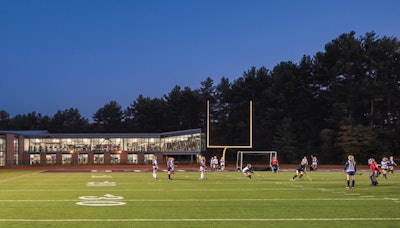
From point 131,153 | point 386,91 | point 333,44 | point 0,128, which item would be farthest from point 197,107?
point 0,128

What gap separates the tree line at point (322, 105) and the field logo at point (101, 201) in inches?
1942

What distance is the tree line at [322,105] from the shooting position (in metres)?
66.5

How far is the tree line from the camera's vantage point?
6650 centimetres

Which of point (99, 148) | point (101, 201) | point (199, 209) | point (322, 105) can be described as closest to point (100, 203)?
point (101, 201)

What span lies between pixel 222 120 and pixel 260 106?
891 centimetres

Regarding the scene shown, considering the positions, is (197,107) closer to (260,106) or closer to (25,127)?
(260,106)

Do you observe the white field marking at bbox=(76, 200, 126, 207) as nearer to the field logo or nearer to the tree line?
the field logo

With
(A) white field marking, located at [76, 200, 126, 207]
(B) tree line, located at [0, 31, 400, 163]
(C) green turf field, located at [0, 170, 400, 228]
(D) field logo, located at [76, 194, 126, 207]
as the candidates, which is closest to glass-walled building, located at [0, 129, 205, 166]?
(B) tree line, located at [0, 31, 400, 163]

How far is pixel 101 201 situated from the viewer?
15.5 m

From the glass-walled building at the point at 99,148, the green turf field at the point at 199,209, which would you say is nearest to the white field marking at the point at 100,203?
the green turf field at the point at 199,209

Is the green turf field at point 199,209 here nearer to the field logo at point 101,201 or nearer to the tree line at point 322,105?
the field logo at point 101,201

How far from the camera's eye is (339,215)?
1229cm

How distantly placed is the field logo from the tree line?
162 feet

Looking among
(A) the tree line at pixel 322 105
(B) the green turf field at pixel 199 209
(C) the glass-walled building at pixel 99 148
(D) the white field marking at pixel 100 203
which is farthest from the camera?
(C) the glass-walled building at pixel 99 148
